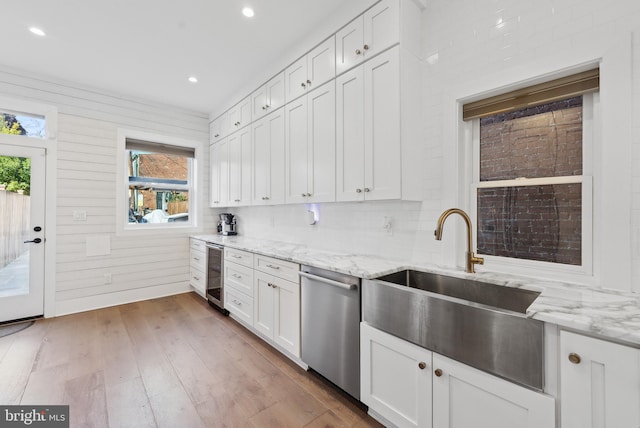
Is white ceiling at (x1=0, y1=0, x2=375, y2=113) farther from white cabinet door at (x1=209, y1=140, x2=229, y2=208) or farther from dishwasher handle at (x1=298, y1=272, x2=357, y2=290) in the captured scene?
dishwasher handle at (x1=298, y1=272, x2=357, y2=290)

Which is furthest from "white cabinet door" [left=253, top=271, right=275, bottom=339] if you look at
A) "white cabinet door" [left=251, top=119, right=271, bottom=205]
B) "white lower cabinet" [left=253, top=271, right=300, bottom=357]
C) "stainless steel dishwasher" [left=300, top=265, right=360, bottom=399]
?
"white cabinet door" [left=251, top=119, right=271, bottom=205]

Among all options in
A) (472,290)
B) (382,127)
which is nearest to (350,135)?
(382,127)

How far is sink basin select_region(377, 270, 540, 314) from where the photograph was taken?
1523 mm

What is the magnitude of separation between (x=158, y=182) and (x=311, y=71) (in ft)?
9.95

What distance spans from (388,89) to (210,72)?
235 centimetres

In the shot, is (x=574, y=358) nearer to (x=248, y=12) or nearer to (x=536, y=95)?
(x=536, y=95)

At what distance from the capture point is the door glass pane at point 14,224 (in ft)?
10.4

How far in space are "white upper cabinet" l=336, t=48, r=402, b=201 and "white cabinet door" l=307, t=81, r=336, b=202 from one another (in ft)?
0.23

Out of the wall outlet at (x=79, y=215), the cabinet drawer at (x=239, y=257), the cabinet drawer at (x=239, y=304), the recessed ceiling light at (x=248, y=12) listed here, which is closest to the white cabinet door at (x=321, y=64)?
the recessed ceiling light at (x=248, y=12)

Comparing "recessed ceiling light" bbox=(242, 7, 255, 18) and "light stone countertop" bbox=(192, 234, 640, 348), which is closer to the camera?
"light stone countertop" bbox=(192, 234, 640, 348)

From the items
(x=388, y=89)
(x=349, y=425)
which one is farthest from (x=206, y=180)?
(x=349, y=425)

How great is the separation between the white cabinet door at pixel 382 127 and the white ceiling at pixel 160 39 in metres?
0.52

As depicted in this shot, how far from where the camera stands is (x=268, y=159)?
128 inches

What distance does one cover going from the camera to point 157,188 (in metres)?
4.33
